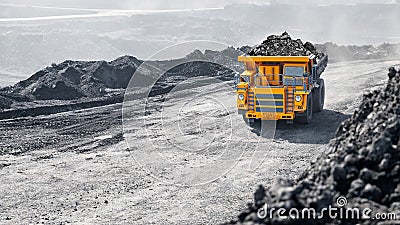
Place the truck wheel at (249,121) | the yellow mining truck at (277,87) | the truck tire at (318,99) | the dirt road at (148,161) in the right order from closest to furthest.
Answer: the dirt road at (148,161) < the yellow mining truck at (277,87) < the truck wheel at (249,121) < the truck tire at (318,99)

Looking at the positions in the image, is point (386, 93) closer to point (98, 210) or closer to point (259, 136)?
point (98, 210)

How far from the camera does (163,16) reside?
1855 inches

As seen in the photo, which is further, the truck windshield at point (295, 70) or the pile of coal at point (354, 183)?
the truck windshield at point (295, 70)

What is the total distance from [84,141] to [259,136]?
452 cm

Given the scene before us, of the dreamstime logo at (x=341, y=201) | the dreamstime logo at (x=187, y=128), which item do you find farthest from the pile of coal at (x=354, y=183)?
the dreamstime logo at (x=187, y=128)

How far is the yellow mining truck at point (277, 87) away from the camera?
12.8 metres

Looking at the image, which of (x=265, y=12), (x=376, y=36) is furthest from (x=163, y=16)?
(x=376, y=36)

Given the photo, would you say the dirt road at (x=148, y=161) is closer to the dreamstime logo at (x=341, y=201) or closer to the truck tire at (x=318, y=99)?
the truck tire at (x=318, y=99)

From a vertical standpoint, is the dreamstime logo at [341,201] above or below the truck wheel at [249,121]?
above

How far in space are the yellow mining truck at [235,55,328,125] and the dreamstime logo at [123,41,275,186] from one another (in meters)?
0.59

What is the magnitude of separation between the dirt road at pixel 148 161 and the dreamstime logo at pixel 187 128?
0.03m

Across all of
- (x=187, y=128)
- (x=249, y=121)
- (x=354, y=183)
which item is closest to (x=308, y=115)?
(x=249, y=121)

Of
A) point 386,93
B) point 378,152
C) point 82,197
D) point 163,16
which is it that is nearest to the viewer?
point 378,152
